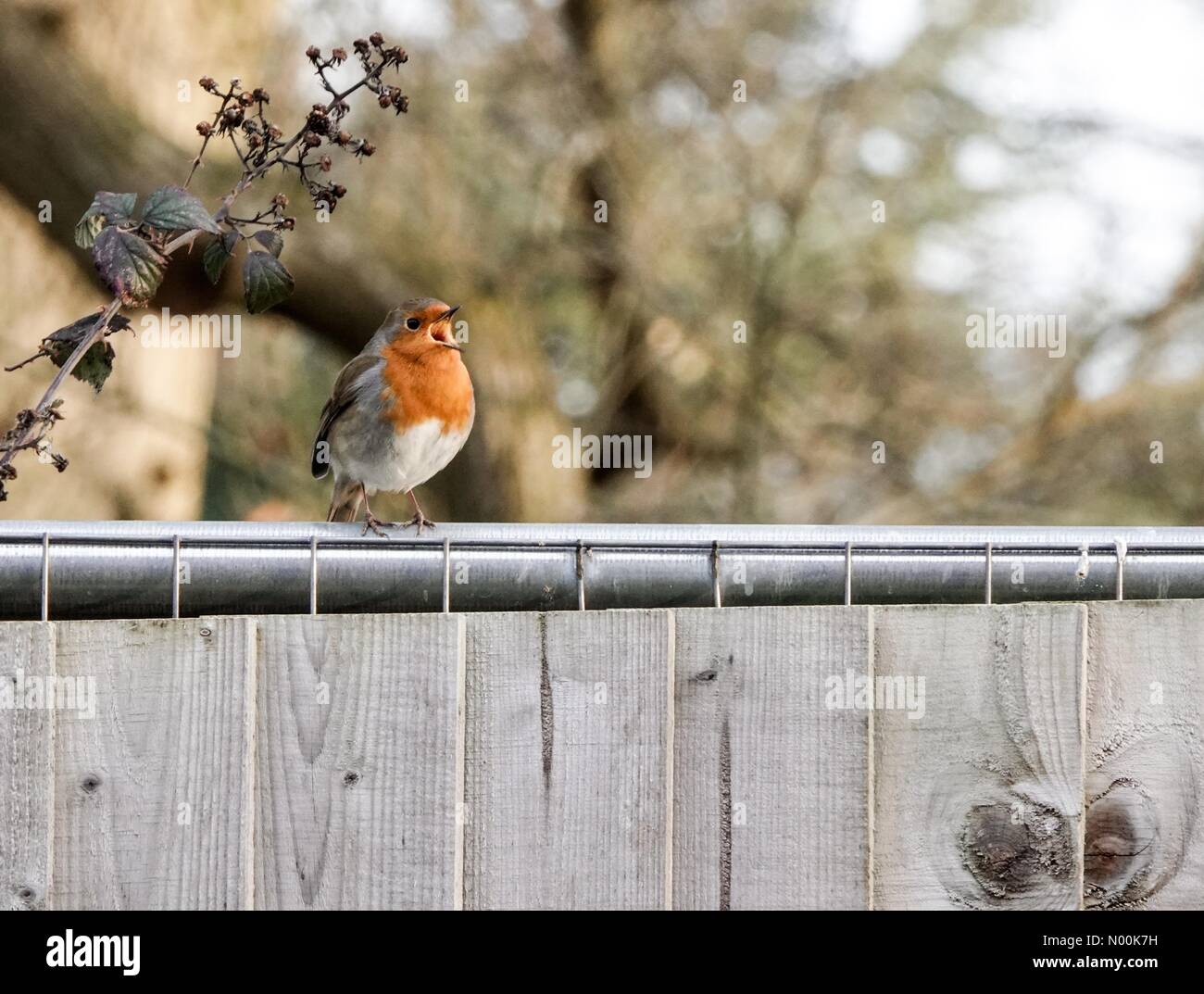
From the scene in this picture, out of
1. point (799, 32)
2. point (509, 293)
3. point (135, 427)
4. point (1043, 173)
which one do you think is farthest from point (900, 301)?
point (135, 427)

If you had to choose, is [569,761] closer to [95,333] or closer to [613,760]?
[613,760]

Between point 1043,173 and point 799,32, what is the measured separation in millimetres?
1458

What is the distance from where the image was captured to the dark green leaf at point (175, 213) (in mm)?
1693

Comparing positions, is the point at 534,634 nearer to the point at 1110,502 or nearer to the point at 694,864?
the point at 694,864

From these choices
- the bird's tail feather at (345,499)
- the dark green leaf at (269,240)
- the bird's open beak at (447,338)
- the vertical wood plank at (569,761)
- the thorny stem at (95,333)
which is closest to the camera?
the thorny stem at (95,333)

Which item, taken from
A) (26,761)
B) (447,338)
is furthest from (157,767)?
(447,338)

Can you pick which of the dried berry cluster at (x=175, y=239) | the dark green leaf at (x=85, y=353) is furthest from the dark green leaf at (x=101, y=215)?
the dark green leaf at (x=85, y=353)

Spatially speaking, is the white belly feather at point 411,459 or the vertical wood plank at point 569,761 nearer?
the vertical wood plank at point 569,761

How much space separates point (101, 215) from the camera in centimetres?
176

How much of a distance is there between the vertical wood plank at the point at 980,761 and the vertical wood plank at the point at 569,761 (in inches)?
11.5

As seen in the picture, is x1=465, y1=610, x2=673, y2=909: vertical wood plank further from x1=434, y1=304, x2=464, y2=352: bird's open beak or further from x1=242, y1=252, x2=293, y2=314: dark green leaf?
x1=434, y1=304, x2=464, y2=352: bird's open beak

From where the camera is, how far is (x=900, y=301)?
24.9 ft

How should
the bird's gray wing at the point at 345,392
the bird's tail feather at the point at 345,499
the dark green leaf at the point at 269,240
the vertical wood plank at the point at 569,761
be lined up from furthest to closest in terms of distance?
the bird's tail feather at the point at 345,499 → the bird's gray wing at the point at 345,392 → the dark green leaf at the point at 269,240 → the vertical wood plank at the point at 569,761

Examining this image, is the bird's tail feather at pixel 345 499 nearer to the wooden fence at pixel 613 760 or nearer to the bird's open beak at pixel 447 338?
the bird's open beak at pixel 447 338
